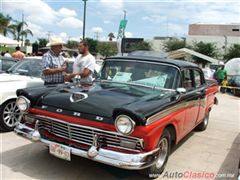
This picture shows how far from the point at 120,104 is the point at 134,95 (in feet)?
1.58

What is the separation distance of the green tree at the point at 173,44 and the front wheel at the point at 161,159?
5441cm

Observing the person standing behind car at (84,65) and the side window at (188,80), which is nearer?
the side window at (188,80)

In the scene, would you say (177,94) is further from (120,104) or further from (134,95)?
(120,104)

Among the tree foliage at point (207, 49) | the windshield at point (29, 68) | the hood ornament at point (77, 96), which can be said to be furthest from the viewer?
the tree foliage at point (207, 49)

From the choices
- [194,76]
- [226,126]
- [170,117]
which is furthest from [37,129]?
[226,126]

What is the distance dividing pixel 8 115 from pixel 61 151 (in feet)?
7.93

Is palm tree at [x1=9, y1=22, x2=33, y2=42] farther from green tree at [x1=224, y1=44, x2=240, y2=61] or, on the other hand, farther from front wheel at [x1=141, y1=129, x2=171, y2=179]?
front wheel at [x1=141, y1=129, x2=171, y2=179]

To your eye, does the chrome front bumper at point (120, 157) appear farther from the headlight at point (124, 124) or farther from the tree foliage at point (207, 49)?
the tree foliage at point (207, 49)

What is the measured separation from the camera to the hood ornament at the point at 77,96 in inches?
157

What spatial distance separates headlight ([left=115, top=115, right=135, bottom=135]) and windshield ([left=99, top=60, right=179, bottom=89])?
1.42 m

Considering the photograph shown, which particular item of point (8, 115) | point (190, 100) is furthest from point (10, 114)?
point (190, 100)

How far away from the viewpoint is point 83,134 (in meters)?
3.72

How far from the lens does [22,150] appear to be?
15.9 feet

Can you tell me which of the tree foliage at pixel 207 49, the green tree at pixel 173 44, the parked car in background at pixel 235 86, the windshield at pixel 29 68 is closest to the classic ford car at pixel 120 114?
the windshield at pixel 29 68
